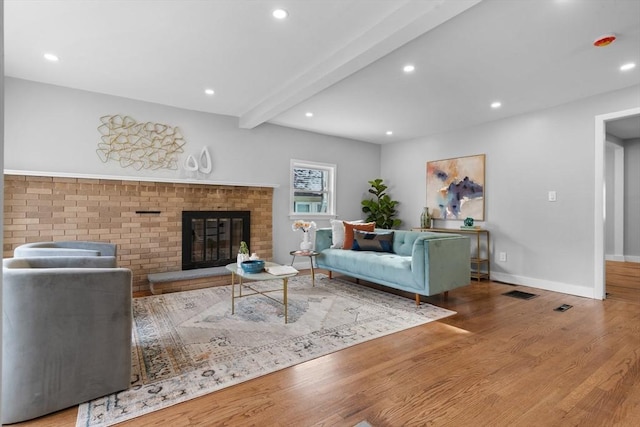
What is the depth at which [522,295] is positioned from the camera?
3979 mm

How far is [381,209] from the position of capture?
622cm

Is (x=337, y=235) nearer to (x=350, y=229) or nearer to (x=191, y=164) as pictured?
(x=350, y=229)

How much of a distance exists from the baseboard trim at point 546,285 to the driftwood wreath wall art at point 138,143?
4860 mm

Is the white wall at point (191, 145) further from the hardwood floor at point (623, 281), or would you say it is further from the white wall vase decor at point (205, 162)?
the hardwood floor at point (623, 281)

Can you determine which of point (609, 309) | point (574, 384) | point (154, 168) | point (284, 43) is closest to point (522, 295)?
point (609, 309)

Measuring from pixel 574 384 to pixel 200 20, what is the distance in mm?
3482

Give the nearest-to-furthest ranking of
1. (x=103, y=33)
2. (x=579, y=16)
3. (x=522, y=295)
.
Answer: (x=579, y=16) < (x=103, y=33) < (x=522, y=295)

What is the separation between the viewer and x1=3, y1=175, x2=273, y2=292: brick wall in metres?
A: 3.59

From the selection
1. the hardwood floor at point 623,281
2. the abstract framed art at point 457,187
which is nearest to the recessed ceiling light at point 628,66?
the abstract framed art at point 457,187

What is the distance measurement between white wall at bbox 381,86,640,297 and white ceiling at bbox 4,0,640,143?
0.93ft

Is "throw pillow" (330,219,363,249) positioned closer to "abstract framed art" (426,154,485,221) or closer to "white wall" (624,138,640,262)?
"abstract framed art" (426,154,485,221)

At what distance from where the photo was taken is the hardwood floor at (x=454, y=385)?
1671mm

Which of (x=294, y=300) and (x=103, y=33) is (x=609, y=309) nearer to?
(x=294, y=300)

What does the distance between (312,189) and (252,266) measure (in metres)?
3.07
